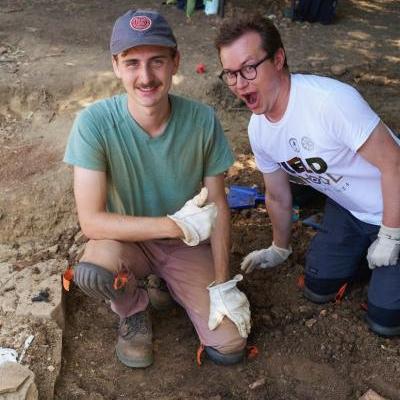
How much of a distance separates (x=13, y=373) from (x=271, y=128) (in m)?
1.56

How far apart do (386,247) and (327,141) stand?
1.87 ft

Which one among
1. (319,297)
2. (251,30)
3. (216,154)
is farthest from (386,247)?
(251,30)

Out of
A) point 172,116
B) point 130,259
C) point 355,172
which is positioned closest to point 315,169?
point 355,172

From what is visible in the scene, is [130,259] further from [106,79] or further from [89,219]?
[106,79]

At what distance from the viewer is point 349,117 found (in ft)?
7.63

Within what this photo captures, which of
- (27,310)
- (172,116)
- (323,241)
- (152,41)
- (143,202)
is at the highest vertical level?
(152,41)

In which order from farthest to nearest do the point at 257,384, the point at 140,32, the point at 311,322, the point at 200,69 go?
the point at 200,69
the point at 311,322
the point at 257,384
the point at 140,32

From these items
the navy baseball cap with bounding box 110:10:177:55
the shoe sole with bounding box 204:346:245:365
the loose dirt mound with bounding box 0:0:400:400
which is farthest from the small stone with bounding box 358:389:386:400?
the navy baseball cap with bounding box 110:10:177:55

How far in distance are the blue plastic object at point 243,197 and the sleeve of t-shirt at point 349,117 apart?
1299 millimetres

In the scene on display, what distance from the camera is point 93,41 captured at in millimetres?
5633

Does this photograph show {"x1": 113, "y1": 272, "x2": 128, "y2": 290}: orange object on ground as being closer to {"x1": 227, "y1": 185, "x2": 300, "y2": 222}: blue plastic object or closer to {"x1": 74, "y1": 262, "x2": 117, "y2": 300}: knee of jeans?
{"x1": 74, "y1": 262, "x2": 117, "y2": 300}: knee of jeans

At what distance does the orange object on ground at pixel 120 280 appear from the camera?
7.79ft

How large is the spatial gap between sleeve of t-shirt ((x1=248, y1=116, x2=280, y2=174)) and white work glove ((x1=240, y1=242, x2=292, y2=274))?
0.48m

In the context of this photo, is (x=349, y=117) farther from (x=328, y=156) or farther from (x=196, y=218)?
(x=196, y=218)
